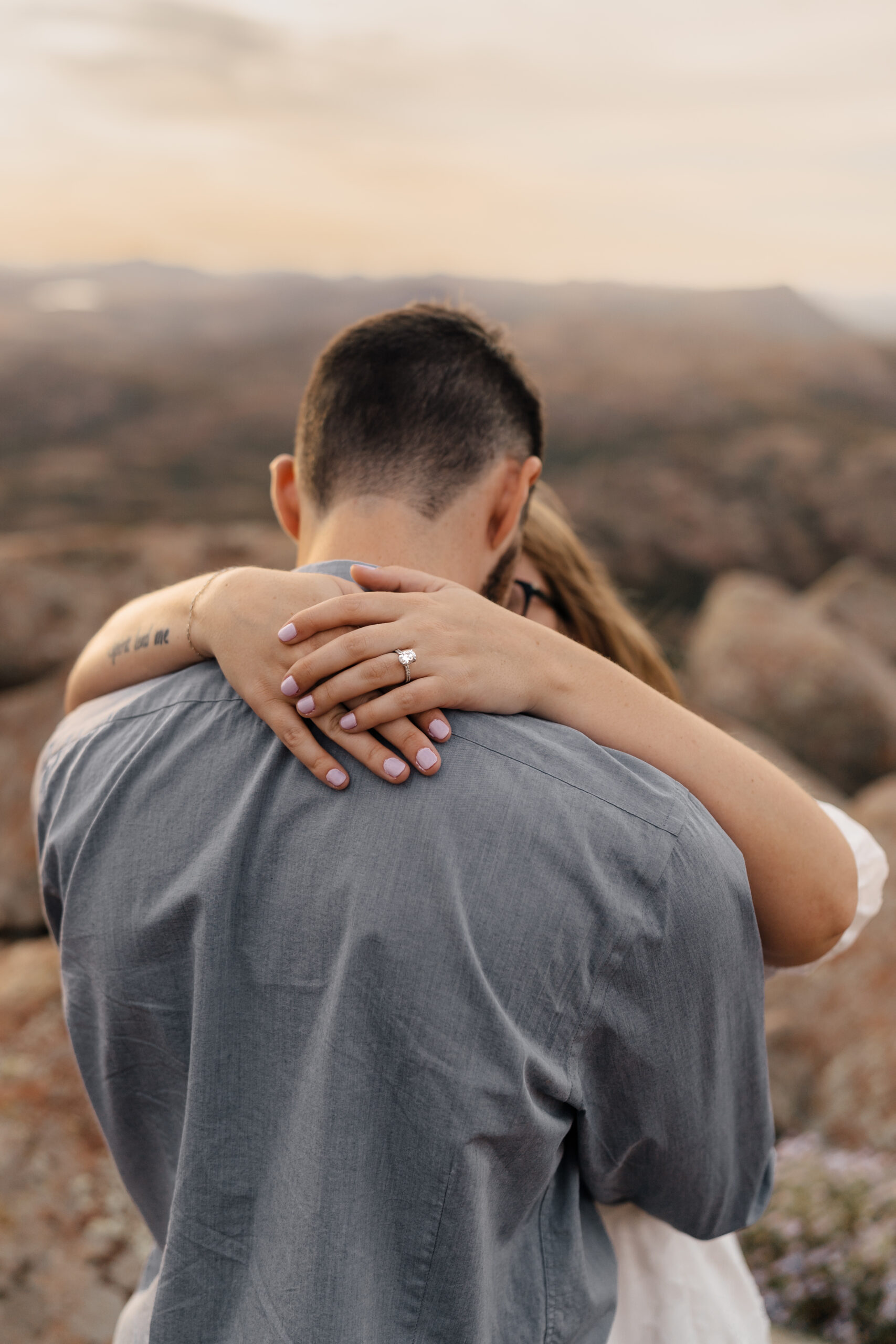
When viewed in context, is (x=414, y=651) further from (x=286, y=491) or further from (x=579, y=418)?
(x=579, y=418)

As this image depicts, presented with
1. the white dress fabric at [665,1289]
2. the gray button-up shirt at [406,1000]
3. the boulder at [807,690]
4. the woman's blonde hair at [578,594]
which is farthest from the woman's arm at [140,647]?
the boulder at [807,690]

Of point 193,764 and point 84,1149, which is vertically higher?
point 193,764

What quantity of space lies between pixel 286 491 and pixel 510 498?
41 cm

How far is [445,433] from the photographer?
1.35 m

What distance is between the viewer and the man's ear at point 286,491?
1.56 meters

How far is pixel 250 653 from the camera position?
1.08m

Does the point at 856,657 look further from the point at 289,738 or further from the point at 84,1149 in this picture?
the point at 289,738

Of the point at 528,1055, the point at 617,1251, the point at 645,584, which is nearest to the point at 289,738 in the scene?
the point at 528,1055

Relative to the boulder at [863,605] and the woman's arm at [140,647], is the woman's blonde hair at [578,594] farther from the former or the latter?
the boulder at [863,605]

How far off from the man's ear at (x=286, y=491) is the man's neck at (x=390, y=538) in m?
0.26

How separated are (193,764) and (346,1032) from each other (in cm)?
37

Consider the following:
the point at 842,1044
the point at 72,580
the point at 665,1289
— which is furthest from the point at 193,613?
the point at 72,580

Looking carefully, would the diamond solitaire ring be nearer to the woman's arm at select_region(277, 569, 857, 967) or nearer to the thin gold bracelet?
the woman's arm at select_region(277, 569, 857, 967)

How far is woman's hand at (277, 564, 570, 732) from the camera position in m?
0.99
